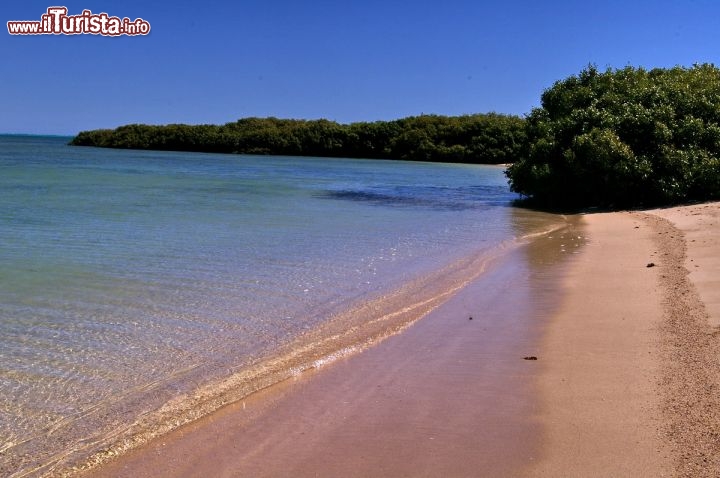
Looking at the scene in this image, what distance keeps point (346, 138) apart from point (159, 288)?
8230 centimetres

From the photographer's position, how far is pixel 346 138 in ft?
294

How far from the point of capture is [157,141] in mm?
104812

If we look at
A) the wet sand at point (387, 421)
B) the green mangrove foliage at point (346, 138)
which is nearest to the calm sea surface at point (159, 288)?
the wet sand at point (387, 421)

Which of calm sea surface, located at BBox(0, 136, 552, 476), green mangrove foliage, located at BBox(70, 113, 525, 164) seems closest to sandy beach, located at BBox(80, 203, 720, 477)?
calm sea surface, located at BBox(0, 136, 552, 476)

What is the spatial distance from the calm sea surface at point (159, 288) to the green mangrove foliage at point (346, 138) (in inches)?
2090

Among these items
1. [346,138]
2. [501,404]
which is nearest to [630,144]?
[501,404]

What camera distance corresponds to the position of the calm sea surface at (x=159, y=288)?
4988 mm

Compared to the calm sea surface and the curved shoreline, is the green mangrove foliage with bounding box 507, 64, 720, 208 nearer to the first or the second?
the calm sea surface

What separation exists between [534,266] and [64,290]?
729 cm

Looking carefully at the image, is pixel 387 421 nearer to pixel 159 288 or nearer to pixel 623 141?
pixel 159 288

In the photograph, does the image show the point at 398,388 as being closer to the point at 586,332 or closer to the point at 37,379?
the point at 586,332

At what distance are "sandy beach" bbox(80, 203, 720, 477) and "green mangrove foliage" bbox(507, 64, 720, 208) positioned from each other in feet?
40.9

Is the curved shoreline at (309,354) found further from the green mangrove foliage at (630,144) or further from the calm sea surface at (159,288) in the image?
the green mangrove foliage at (630,144)

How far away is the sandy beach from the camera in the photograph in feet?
13.0
